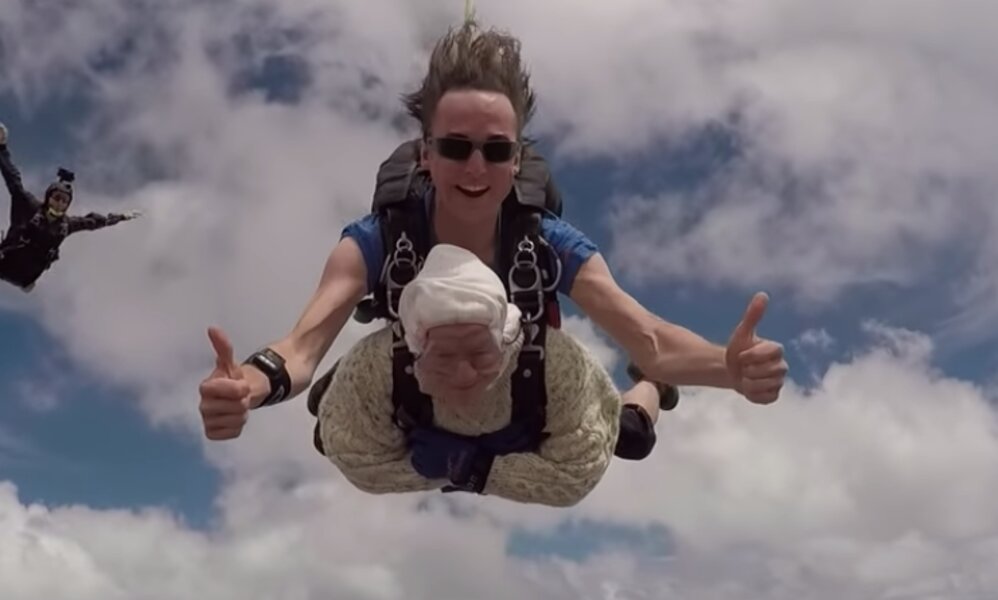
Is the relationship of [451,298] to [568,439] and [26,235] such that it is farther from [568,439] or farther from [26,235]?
[26,235]

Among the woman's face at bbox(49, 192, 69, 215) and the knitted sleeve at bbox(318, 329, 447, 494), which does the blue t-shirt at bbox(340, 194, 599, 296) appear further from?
the woman's face at bbox(49, 192, 69, 215)

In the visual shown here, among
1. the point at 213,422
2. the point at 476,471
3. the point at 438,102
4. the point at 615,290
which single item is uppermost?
the point at 438,102

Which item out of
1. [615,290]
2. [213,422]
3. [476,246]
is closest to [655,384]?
[615,290]

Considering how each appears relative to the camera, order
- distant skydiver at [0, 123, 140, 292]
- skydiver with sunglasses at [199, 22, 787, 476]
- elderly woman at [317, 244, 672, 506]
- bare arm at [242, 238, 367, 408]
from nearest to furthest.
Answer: skydiver with sunglasses at [199, 22, 787, 476]
bare arm at [242, 238, 367, 408]
elderly woman at [317, 244, 672, 506]
distant skydiver at [0, 123, 140, 292]

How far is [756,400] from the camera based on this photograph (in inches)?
193

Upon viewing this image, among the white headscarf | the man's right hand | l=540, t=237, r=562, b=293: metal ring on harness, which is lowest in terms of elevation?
the man's right hand

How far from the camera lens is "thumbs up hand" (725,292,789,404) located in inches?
191

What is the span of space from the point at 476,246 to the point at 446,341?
37.4 inches

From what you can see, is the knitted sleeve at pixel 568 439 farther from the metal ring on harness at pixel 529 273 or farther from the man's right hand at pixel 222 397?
the man's right hand at pixel 222 397

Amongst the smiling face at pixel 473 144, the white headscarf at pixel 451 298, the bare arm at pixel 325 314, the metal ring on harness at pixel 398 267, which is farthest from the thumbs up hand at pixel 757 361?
the bare arm at pixel 325 314

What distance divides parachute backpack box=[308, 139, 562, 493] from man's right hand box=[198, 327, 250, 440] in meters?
1.11

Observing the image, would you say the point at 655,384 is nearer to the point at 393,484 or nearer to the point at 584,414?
the point at 584,414

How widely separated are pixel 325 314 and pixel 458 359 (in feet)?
2.89

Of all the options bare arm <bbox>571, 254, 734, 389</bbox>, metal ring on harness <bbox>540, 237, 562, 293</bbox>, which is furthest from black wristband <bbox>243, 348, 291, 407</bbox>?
bare arm <bbox>571, 254, 734, 389</bbox>
